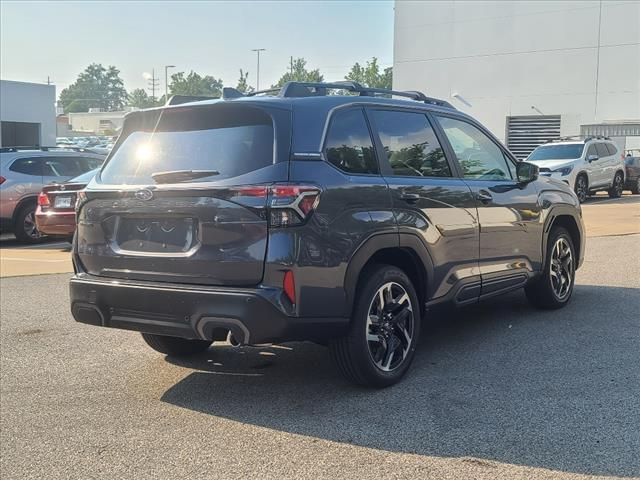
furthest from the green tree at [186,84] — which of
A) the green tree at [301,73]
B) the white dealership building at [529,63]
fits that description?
the white dealership building at [529,63]

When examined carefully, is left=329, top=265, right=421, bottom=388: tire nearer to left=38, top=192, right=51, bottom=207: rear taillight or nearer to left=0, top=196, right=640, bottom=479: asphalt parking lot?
left=0, top=196, right=640, bottom=479: asphalt parking lot

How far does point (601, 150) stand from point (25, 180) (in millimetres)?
15860

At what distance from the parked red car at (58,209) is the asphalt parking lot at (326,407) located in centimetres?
514

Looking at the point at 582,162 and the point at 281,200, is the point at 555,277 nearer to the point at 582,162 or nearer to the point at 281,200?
the point at 281,200

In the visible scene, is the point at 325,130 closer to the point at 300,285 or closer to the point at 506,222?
the point at 300,285

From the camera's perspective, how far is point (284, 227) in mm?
4090

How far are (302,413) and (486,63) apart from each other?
3298 cm

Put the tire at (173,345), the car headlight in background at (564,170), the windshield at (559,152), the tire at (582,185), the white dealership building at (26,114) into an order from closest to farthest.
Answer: the tire at (173,345) < the car headlight in background at (564,170) < the tire at (582,185) < the windshield at (559,152) < the white dealership building at (26,114)

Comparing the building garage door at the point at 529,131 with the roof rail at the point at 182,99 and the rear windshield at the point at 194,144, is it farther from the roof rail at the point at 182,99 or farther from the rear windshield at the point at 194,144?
the rear windshield at the point at 194,144

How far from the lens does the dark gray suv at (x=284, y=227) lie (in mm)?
4129

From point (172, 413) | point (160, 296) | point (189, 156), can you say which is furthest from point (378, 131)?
point (172, 413)

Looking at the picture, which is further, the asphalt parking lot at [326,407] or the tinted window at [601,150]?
the tinted window at [601,150]

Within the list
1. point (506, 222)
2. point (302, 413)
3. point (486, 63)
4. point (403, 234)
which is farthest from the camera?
point (486, 63)

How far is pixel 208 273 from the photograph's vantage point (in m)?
4.21
